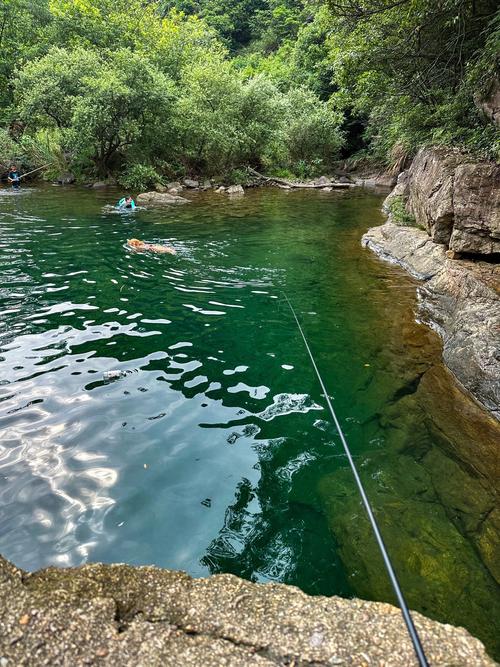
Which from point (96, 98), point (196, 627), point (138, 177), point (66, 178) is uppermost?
point (96, 98)

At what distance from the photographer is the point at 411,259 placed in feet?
33.9

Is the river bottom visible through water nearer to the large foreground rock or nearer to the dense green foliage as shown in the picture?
the dense green foliage

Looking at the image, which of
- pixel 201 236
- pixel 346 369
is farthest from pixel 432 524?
pixel 201 236

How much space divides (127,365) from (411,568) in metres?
4.00

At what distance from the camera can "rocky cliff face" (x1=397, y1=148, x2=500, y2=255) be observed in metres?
8.12

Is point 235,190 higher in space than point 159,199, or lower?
higher

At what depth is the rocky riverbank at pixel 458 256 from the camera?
528cm

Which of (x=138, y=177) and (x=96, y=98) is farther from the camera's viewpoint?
(x=138, y=177)

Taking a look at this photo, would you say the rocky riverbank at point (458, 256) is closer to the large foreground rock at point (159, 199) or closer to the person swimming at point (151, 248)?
the person swimming at point (151, 248)

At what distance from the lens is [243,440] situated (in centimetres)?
421

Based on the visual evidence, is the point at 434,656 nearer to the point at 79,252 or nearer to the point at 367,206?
the point at 79,252

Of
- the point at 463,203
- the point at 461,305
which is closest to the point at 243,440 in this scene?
the point at 461,305

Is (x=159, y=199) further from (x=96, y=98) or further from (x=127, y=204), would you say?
(x=96, y=98)

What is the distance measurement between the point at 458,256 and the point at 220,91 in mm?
22341
